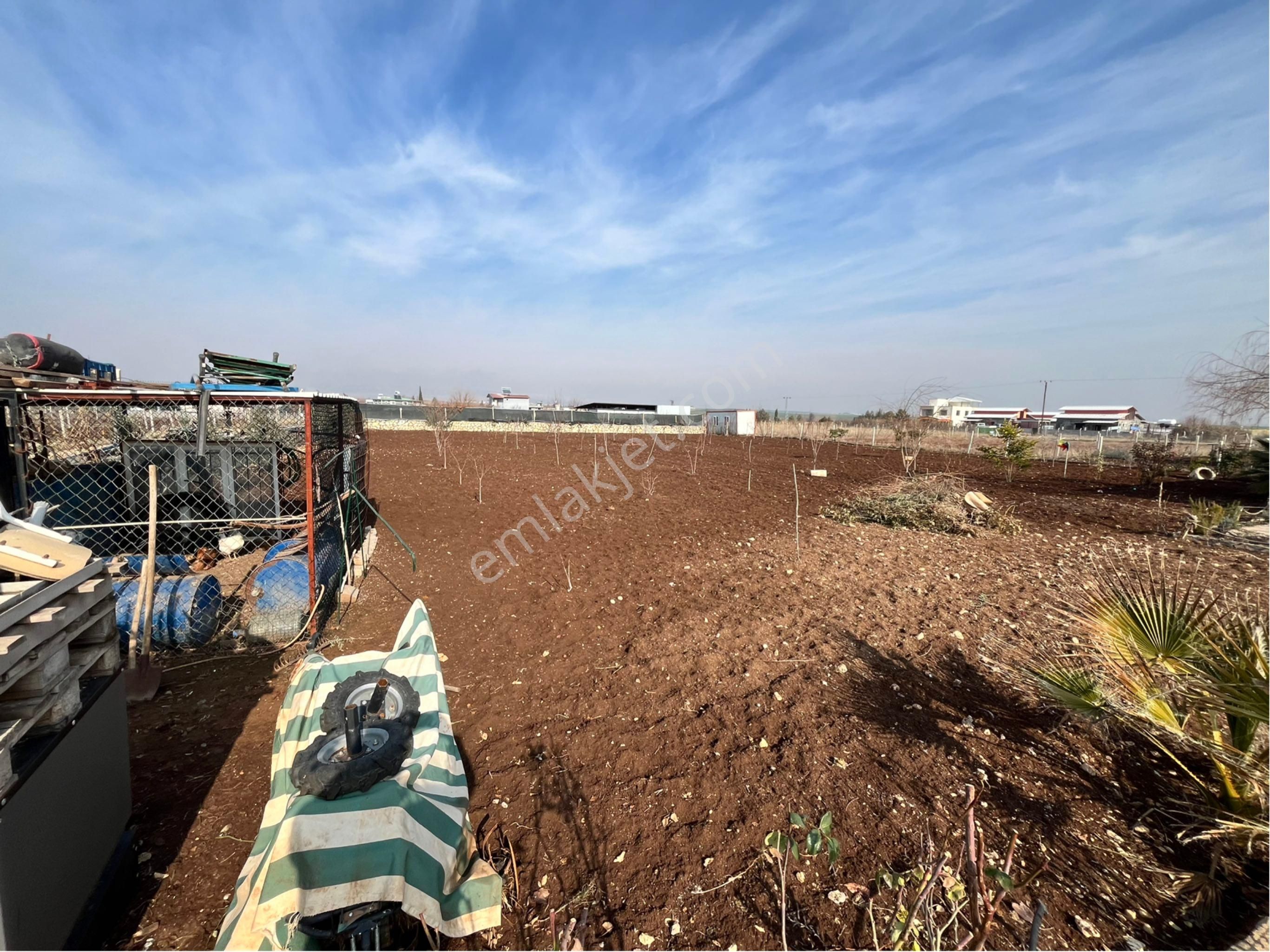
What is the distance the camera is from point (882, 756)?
2617 mm

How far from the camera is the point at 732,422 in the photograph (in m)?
36.1

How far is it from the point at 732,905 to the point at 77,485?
20.5 feet

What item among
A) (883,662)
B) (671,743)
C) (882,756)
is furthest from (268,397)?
(883,662)

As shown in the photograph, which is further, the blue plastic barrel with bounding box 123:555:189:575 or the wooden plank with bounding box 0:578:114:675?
the blue plastic barrel with bounding box 123:555:189:575

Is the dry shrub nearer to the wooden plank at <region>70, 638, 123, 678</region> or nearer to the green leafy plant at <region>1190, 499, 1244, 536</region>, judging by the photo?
the green leafy plant at <region>1190, 499, 1244, 536</region>

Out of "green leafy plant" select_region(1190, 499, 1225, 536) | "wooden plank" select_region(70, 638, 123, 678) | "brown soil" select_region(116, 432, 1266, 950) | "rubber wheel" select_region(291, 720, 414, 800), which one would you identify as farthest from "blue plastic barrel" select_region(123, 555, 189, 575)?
"green leafy plant" select_region(1190, 499, 1225, 536)

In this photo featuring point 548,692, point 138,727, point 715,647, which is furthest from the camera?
point 715,647

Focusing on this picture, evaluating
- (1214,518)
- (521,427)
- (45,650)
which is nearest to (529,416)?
(521,427)

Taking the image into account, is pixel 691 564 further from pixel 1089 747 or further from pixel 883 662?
pixel 1089 747

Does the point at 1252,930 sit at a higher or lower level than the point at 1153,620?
lower

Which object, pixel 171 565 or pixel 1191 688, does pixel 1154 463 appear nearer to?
pixel 1191 688

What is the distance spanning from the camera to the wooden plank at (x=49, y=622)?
1261mm

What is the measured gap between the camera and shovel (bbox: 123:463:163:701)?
10.9 ft

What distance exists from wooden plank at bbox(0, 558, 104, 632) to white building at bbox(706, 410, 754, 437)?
34113 millimetres
